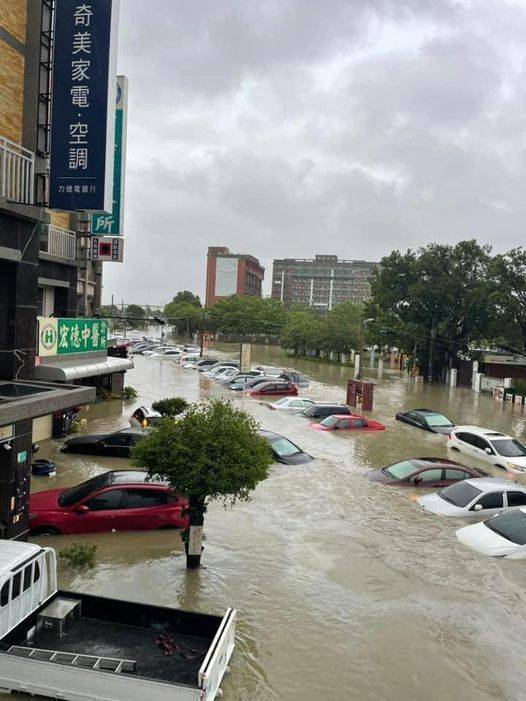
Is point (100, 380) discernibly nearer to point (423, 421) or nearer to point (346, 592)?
point (423, 421)

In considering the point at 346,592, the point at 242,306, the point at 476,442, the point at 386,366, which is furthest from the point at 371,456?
the point at 242,306

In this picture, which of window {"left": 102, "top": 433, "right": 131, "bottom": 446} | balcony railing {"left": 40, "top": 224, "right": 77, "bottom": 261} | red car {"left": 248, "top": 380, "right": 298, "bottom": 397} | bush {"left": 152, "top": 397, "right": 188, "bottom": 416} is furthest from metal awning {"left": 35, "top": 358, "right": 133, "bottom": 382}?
red car {"left": 248, "top": 380, "right": 298, "bottom": 397}

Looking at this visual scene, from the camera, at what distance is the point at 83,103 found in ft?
35.9

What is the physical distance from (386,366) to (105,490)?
2613 inches

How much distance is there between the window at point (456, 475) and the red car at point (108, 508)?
777 cm

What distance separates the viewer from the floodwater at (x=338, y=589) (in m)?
7.78

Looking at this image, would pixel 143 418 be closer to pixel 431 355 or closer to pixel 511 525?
pixel 511 525

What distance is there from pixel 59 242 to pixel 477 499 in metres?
16.9

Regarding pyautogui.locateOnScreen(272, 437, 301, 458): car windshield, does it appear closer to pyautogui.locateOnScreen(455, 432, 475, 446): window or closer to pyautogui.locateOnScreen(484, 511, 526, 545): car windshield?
pyautogui.locateOnScreen(455, 432, 475, 446): window

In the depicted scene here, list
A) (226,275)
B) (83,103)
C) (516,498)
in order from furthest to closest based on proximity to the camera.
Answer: (226,275) → (516,498) → (83,103)

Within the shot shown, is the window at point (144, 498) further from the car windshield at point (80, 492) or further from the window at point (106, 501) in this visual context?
the car windshield at point (80, 492)

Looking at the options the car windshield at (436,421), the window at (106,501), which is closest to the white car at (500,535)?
the window at (106,501)

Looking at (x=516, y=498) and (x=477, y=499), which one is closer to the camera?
(x=477, y=499)

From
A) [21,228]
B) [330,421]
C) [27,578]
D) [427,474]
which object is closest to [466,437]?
[330,421]
